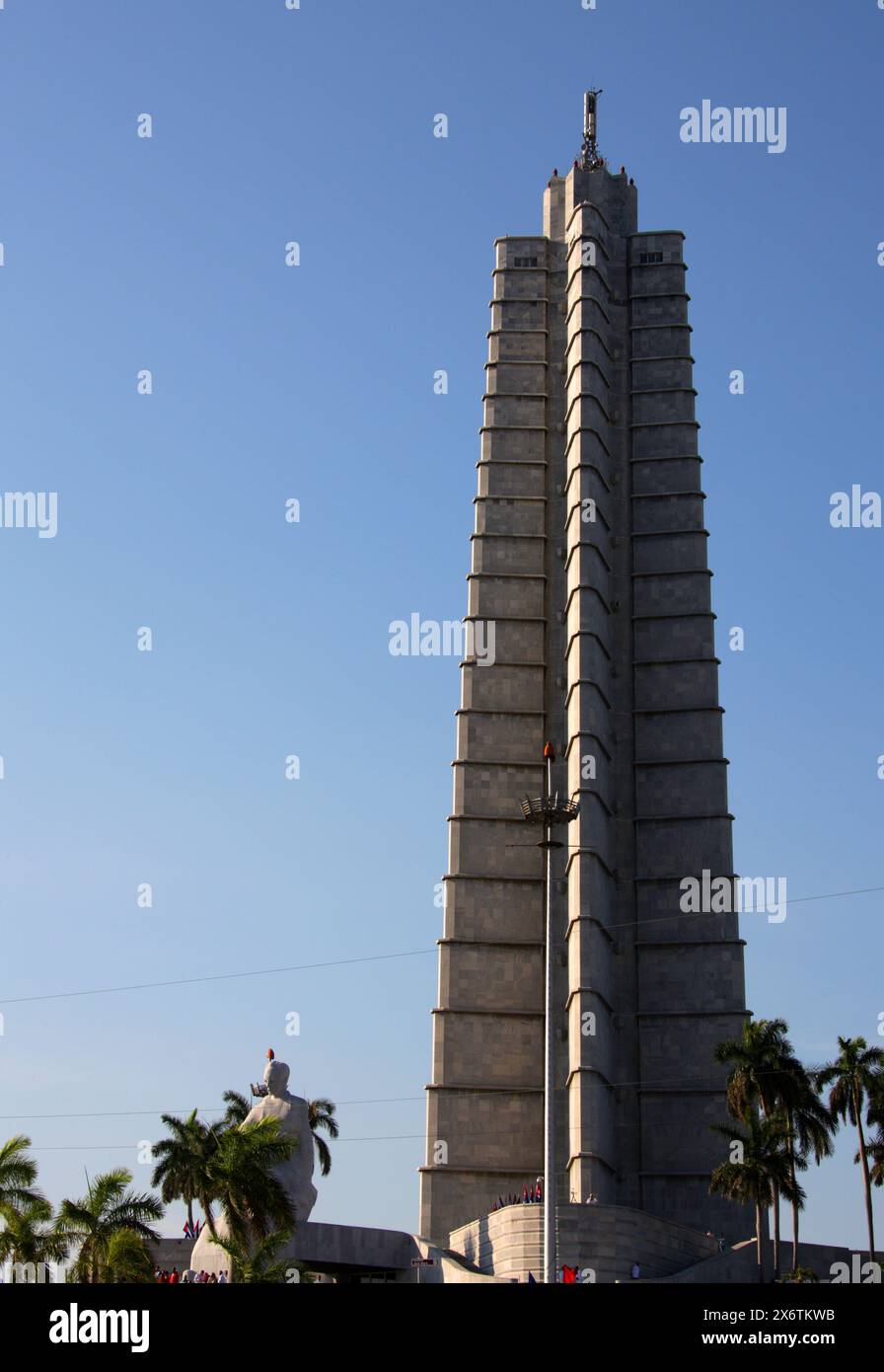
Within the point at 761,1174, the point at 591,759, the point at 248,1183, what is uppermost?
the point at 591,759

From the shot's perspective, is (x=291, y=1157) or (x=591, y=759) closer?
(x=291, y=1157)

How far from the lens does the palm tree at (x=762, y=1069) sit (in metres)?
48.9

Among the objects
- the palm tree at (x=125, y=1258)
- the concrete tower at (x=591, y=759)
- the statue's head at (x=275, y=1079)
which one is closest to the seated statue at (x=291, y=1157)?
the statue's head at (x=275, y=1079)

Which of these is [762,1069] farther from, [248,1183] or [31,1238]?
[31,1238]

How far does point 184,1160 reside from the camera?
38.8 m

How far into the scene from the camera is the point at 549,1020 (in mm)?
34188

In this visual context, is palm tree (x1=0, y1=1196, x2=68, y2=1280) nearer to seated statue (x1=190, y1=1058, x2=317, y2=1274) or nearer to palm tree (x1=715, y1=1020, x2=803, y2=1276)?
seated statue (x1=190, y1=1058, x2=317, y2=1274)

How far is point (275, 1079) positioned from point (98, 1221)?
800 cm

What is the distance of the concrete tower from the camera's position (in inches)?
2340

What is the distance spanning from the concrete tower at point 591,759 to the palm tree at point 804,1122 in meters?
9.19

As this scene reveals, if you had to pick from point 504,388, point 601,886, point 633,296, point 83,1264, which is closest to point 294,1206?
point 83,1264

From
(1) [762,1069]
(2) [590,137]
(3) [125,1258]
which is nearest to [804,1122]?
(1) [762,1069]

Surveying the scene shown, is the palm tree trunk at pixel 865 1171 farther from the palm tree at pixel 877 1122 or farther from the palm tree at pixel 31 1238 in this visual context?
the palm tree at pixel 31 1238
